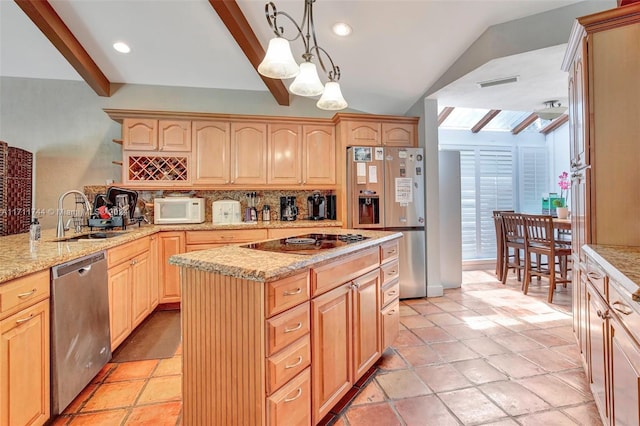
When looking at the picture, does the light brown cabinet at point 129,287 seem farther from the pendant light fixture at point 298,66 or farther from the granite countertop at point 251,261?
the pendant light fixture at point 298,66

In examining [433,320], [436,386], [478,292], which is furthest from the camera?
[478,292]

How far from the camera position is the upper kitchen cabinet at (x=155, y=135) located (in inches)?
139

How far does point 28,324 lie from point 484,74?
12.4ft

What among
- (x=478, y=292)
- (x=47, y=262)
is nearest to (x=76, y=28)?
(x=47, y=262)

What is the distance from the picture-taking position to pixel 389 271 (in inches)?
88.3

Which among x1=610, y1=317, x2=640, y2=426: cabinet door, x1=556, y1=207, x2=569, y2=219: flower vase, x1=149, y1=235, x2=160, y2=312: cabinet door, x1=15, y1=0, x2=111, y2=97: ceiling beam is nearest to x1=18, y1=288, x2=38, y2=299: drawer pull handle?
x1=149, y1=235, x2=160, y2=312: cabinet door

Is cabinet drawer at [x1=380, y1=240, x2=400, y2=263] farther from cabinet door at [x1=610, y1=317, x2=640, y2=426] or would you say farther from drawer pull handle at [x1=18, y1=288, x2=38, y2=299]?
drawer pull handle at [x1=18, y1=288, x2=38, y2=299]

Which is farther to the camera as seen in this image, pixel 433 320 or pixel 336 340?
pixel 433 320

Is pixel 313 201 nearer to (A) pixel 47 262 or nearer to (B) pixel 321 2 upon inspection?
(B) pixel 321 2

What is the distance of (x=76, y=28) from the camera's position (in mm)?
3137

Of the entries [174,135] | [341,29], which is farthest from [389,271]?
[174,135]

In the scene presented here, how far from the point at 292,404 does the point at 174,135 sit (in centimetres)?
331

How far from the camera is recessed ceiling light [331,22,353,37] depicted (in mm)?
2777

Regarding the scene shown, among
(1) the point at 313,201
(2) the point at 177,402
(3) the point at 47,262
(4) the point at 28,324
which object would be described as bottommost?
(2) the point at 177,402
